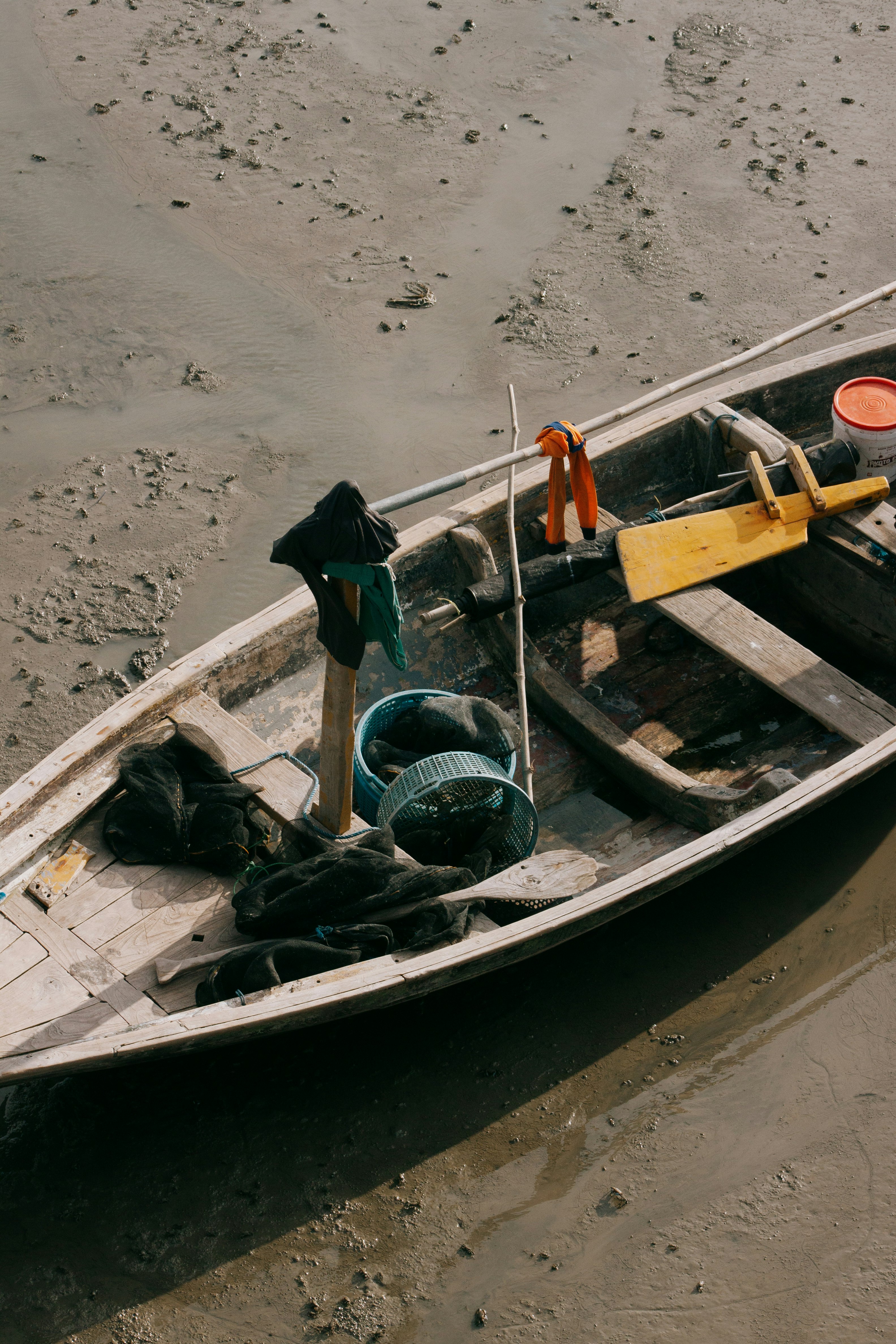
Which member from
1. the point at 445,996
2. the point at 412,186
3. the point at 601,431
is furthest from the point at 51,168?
the point at 445,996

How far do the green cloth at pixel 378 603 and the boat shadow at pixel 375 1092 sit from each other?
1.76m

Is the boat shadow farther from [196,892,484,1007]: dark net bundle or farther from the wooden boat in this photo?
[196,892,484,1007]: dark net bundle

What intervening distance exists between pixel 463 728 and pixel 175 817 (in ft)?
4.02

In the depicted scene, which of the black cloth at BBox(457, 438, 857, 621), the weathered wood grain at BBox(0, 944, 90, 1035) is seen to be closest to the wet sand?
the weathered wood grain at BBox(0, 944, 90, 1035)

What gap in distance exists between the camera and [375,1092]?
4551mm

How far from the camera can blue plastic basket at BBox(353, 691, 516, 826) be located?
4609mm

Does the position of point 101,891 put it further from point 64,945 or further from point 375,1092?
point 375,1092

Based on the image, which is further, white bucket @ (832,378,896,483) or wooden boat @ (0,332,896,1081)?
white bucket @ (832,378,896,483)

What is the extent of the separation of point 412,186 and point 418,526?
18.6ft

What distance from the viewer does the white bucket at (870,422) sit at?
18.4ft

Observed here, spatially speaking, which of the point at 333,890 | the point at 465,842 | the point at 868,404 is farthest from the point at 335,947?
the point at 868,404

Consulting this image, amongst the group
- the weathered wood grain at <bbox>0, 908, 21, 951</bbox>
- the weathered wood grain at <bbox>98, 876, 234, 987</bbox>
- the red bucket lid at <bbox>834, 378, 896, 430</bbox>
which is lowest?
the red bucket lid at <bbox>834, 378, 896, 430</bbox>

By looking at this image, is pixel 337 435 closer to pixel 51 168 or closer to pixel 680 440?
pixel 680 440

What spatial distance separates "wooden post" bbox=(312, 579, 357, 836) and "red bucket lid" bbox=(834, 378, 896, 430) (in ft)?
10.5
